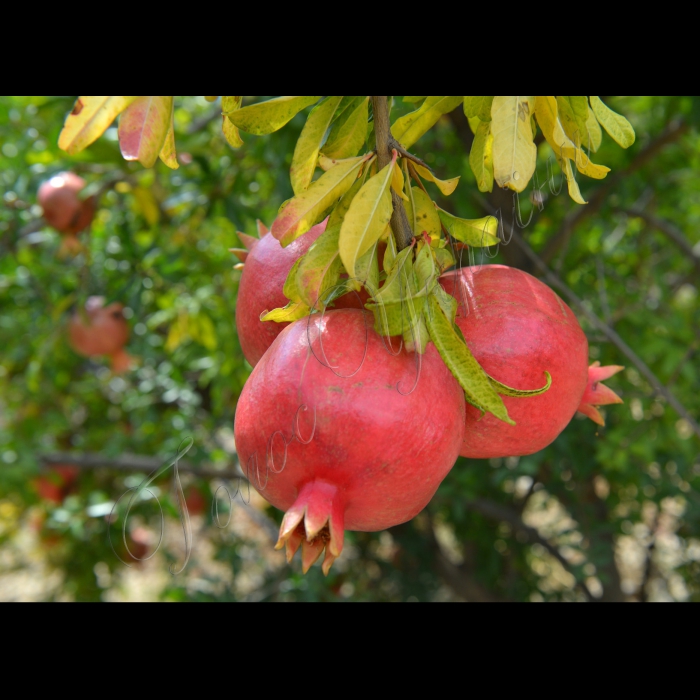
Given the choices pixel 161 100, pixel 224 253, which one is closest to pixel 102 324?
pixel 224 253

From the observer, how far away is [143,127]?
446mm

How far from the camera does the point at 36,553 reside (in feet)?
9.43

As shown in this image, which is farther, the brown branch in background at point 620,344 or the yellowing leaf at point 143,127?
the brown branch in background at point 620,344

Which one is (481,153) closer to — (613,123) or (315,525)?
(613,123)

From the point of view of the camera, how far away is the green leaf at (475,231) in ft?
1.77

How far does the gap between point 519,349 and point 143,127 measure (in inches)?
11.9

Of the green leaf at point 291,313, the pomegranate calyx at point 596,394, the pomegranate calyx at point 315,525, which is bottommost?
the pomegranate calyx at point 596,394

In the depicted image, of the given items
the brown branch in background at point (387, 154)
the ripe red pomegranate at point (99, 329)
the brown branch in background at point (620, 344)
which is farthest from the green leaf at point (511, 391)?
the ripe red pomegranate at point (99, 329)

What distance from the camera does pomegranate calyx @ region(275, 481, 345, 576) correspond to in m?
0.41

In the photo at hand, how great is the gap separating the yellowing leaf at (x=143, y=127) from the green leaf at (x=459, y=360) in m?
0.21

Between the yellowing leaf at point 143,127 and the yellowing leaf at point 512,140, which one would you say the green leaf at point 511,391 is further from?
the yellowing leaf at point 143,127

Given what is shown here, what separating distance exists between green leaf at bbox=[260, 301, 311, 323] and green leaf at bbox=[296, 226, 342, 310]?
12 mm

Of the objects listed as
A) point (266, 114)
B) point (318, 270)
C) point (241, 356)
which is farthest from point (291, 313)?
point (241, 356)
